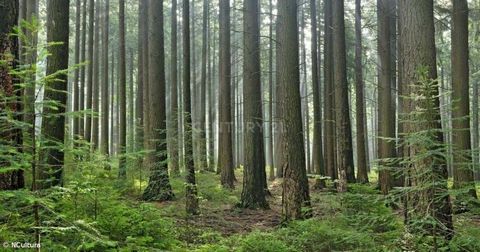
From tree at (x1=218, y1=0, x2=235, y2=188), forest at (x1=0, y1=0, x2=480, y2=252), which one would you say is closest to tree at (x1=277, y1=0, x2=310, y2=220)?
forest at (x1=0, y1=0, x2=480, y2=252)

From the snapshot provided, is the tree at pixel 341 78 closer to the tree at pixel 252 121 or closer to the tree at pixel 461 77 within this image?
the tree at pixel 252 121

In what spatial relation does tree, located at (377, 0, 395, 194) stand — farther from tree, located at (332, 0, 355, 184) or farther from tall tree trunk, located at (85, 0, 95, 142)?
tall tree trunk, located at (85, 0, 95, 142)

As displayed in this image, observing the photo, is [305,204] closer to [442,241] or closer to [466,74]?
[442,241]

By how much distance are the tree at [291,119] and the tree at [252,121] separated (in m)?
2.51

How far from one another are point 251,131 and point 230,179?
395cm

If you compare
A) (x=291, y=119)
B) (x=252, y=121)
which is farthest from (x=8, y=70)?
(x=252, y=121)

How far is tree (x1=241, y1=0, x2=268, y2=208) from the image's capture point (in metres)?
11.0

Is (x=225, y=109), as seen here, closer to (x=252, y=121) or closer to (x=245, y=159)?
(x=252, y=121)

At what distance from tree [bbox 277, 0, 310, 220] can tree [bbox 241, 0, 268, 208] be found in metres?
2.51

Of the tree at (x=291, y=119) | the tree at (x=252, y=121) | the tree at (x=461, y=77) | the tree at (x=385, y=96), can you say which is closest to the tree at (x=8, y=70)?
the tree at (x=291, y=119)

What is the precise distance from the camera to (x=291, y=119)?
8.45 metres

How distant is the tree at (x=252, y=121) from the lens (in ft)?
36.0

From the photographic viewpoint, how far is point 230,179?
577 inches

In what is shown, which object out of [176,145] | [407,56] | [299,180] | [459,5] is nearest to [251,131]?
[176,145]
